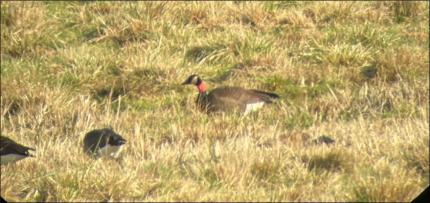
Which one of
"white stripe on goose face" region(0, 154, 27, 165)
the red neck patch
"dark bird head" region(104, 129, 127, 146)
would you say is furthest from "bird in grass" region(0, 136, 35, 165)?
the red neck patch

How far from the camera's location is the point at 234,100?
10.6m

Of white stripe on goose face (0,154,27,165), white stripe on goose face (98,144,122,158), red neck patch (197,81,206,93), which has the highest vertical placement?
white stripe on goose face (0,154,27,165)

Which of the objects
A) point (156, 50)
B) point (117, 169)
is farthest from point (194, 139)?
point (156, 50)

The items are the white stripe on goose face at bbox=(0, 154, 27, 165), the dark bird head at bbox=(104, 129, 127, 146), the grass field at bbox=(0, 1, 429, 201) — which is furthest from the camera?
the dark bird head at bbox=(104, 129, 127, 146)

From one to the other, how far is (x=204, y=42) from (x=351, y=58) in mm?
1936

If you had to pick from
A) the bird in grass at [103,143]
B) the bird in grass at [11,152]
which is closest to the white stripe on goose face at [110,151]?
the bird in grass at [103,143]

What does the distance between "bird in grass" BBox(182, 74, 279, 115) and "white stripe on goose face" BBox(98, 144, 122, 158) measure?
2190 mm

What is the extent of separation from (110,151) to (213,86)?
3.92m

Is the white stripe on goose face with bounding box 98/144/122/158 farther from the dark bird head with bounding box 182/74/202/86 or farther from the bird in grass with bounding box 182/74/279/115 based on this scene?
the dark bird head with bounding box 182/74/202/86

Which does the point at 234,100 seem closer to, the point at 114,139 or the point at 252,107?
the point at 252,107

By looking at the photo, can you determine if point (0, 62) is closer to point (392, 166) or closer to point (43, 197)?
point (43, 197)

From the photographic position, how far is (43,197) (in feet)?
24.1

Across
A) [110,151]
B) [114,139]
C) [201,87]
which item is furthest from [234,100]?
[110,151]

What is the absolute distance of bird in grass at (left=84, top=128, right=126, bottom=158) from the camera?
8445 millimetres
